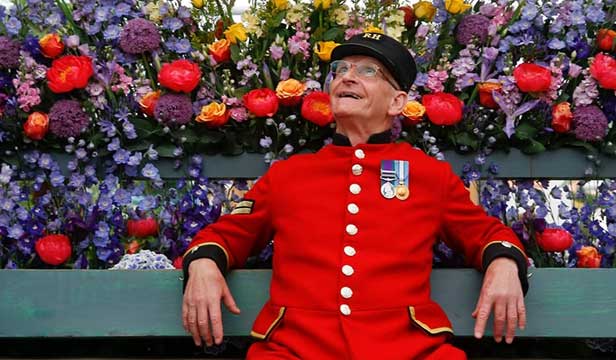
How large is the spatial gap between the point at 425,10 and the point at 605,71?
0.64 metres

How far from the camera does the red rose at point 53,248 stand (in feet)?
7.88

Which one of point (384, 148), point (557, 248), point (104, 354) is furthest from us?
point (104, 354)

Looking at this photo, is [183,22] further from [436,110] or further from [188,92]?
[436,110]

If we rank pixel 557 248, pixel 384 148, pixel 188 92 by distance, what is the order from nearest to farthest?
pixel 384 148, pixel 557 248, pixel 188 92

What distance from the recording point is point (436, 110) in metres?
2.47

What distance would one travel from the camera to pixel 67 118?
2.53 m

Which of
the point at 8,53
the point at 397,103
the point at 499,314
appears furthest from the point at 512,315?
the point at 8,53

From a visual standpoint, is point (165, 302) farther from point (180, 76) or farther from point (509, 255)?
point (509, 255)

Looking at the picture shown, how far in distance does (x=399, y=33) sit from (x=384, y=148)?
605mm

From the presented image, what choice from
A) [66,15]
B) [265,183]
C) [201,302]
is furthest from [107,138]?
[201,302]

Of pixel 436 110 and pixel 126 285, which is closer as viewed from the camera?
pixel 126 285

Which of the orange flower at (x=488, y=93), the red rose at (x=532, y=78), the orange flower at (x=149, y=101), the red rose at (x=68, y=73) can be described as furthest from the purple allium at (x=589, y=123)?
the red rose at (x=68, y=73)

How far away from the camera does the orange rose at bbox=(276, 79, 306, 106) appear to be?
248 cm

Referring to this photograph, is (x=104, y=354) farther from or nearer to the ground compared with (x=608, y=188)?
nearer to the ground
